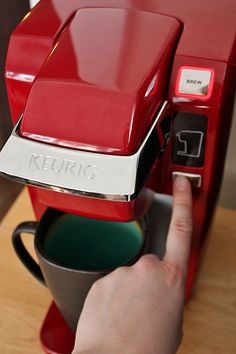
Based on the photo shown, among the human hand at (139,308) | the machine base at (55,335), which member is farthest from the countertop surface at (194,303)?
the human hand at (139,308)

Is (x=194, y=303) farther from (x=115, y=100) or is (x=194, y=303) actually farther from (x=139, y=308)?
(x=115, y=100)

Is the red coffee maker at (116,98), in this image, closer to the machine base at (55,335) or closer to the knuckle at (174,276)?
the knuckle at (174,276)

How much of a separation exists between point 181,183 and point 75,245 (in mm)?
136

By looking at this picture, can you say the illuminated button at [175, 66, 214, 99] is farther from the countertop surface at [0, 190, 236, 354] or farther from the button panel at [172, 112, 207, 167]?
the countertop surface at [0, 190, 236, 354]

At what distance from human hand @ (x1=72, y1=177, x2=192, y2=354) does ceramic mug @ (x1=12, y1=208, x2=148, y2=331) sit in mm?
36

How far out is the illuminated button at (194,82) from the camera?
0.37 meters

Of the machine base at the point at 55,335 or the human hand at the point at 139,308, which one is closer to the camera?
the human hand at the point at 139,308

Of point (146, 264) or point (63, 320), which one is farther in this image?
point (63, 320)

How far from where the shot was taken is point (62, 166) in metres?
0.34

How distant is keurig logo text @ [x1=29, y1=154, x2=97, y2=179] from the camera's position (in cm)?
34

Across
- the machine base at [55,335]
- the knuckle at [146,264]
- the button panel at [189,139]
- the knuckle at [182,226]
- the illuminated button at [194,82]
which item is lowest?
the machine base at [55,335]

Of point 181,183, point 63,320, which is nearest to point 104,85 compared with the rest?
point 181,183

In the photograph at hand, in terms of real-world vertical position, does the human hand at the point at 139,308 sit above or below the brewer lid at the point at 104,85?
below

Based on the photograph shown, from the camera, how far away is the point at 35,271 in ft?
1.61
